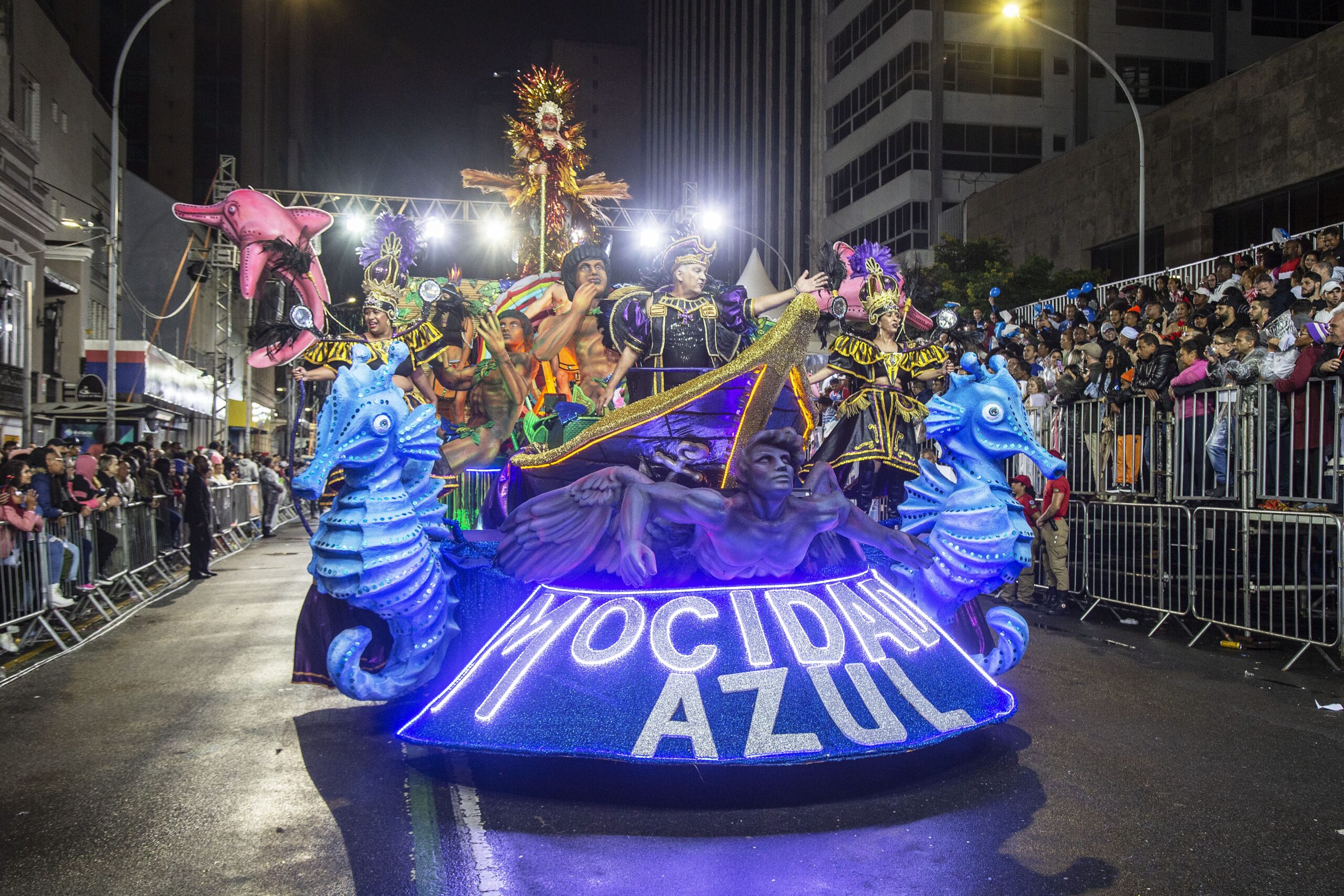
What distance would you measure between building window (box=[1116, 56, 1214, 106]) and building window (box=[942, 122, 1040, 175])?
346 cm

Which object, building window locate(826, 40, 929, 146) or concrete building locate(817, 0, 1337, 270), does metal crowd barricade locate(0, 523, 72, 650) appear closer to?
concrete building locate(817, 0, 1337, 270)

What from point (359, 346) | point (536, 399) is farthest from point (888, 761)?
point (536, 399)

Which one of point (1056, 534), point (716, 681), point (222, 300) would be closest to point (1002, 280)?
point (1056, 534)

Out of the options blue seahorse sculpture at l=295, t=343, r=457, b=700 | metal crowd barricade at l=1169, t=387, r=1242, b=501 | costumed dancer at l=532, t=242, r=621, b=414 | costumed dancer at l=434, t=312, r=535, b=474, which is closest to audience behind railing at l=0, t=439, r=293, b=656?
costumed dancer at l=434, t=312, r=535, b=474

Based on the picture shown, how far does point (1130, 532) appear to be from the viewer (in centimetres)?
927

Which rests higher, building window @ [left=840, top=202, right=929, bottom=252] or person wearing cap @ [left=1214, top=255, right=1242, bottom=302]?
building window @ [left=840, top=202, right=929, bottom=252]

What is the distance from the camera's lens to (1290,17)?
94.4 ft

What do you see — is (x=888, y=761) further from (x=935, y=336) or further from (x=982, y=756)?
(x=935, y=336)

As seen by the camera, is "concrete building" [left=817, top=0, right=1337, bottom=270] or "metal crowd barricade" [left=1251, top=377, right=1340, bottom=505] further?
"concrete building" [left=817, top=0, right=1337, bottom=270]

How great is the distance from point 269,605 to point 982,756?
8.05 meters

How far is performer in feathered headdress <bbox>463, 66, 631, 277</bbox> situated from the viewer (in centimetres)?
780

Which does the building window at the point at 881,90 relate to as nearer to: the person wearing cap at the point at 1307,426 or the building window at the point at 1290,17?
the building window at the point at 1290,17

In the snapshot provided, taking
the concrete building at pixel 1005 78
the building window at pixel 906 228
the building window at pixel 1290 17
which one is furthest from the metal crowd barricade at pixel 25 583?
the building window at pixel 1290 17

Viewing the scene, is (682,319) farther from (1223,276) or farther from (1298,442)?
(1223,276)
